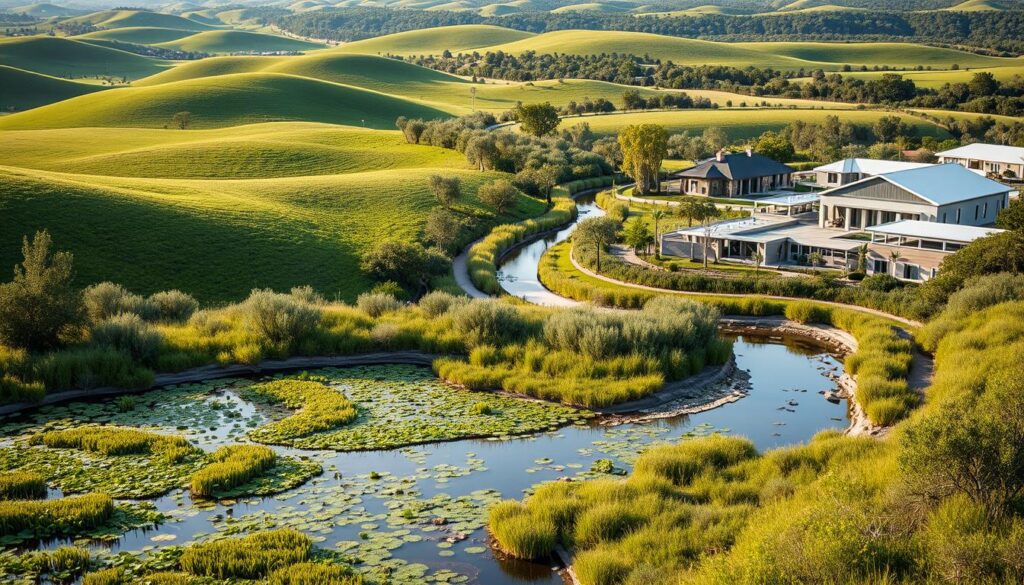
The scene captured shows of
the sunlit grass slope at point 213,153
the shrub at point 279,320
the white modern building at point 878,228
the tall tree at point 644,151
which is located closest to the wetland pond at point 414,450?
the shrub at point 279,320

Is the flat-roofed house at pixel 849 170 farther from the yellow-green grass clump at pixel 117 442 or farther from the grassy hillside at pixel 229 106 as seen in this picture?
the grassy hillside at pixel 229 106

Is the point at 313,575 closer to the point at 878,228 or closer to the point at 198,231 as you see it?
the point at 198,231

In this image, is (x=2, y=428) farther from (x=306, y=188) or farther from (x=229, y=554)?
(x=306, y=188)

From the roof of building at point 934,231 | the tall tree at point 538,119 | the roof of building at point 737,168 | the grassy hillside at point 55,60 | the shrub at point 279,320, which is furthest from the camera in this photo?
the grassy hillside at point 55,60

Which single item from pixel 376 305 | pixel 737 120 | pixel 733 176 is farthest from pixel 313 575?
pixel 737 120

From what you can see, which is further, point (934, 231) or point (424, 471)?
point (934, 231)
